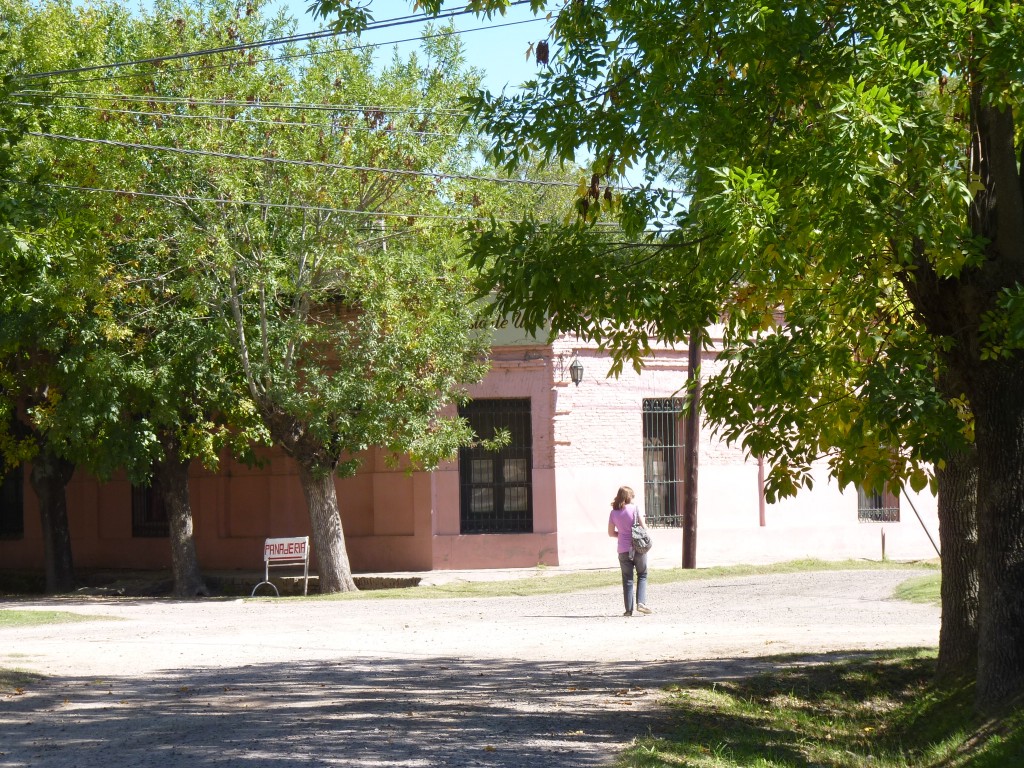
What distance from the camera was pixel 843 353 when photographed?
720cm

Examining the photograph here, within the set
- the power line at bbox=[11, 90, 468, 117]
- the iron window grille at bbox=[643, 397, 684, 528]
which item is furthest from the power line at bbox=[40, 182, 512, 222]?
the iron window grille at bbox=[643, 397, 684, 528]

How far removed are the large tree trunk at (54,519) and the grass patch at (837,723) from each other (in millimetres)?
16532

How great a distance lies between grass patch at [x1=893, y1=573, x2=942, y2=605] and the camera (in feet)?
54.4

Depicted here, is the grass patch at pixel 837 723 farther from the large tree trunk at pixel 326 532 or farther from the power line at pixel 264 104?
the large tree trunk at pixel 326 532

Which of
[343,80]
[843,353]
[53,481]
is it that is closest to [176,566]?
[53,481]

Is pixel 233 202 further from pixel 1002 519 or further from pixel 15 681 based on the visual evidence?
pixel 1002 519

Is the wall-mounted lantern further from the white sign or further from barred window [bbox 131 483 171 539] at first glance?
barred window [bbox 131 483 171 539]

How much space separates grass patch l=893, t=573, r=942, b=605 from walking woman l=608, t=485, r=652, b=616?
3.76 metres

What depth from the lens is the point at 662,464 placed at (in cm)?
2414

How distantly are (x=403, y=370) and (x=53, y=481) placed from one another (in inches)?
335

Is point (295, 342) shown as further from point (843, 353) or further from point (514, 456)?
point (843, 353)

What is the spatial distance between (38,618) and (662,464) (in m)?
11.8

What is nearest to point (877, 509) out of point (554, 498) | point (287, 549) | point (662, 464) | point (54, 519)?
point (662, 464)

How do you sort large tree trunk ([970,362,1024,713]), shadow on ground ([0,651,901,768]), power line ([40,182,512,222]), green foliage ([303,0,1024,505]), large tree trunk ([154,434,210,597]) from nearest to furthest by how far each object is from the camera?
green foliage ([303,0,1024,505]) → shadow on ground ([0,651,901,768]) → large tree trunk ([970,362,1024,713]) → power line ([40,182,512,222]) → large tree trunk ([154,434,210,597])
